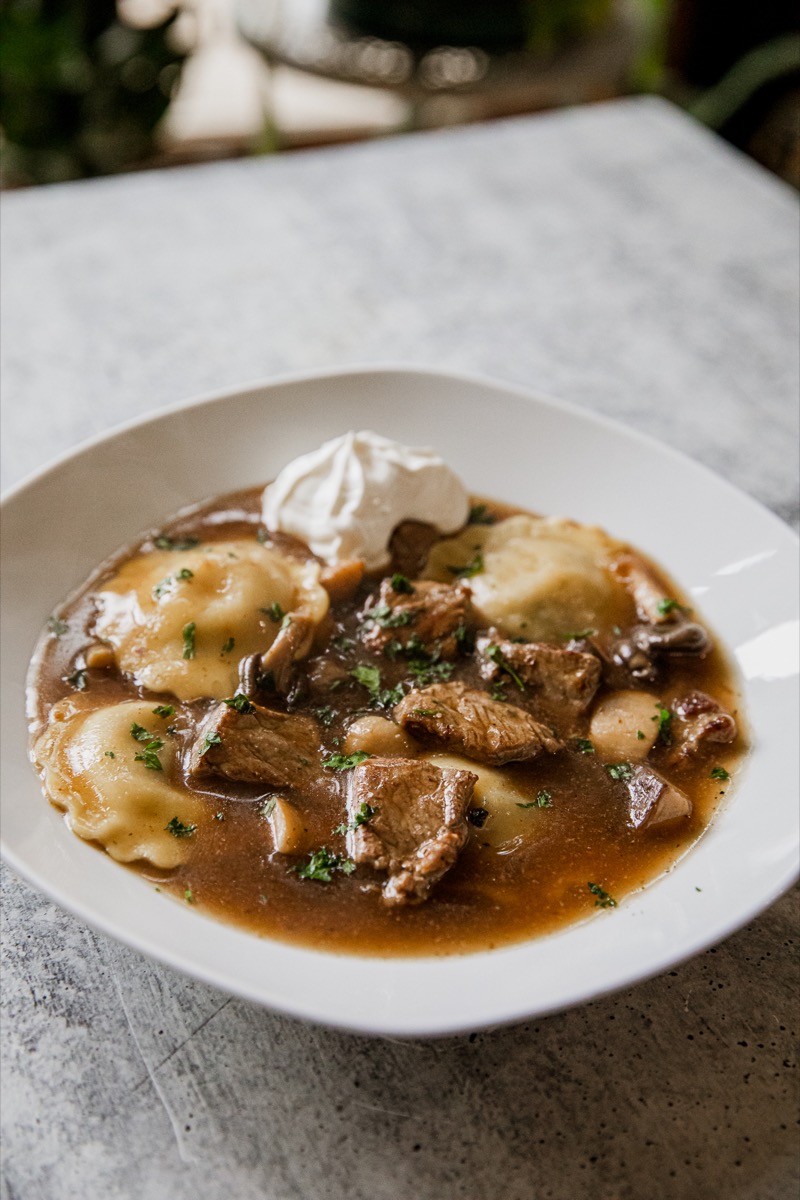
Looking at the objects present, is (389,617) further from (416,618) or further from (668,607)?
(668,607)

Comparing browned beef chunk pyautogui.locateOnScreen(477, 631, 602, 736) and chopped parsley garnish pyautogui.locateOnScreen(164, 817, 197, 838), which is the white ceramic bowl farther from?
browned beef chunk pyautogui.locateOnScreen(477, 631, 602, 736)

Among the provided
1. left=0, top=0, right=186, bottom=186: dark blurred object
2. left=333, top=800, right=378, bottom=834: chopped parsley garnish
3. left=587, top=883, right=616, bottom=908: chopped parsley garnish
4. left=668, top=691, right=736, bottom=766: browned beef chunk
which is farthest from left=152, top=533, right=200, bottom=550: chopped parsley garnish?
left=0, top=0, right=186, bottom=186: dark blurred object

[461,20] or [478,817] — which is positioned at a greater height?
[461,20]

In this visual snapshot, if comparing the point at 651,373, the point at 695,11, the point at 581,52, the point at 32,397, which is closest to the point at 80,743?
the point at 32,397

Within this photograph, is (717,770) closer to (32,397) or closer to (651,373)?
(651,373)

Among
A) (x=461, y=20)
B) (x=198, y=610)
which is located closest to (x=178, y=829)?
(x=198, y=610)

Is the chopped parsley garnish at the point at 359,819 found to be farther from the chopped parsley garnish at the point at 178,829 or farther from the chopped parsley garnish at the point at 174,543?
the chopped parsley garnish at the point at 174,543
